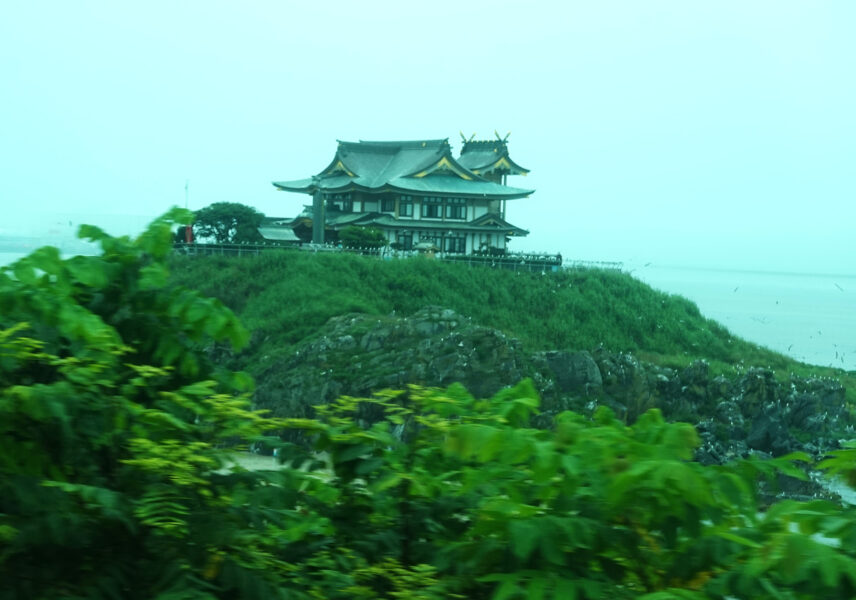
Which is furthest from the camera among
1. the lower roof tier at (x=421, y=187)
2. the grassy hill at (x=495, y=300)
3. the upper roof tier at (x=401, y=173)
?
the upper roof tier at (x=401, y=173)

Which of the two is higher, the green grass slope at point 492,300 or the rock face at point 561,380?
the green grass slope at point 492,300

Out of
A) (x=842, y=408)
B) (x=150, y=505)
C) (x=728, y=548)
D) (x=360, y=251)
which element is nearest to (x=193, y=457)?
(x=150, y=505)

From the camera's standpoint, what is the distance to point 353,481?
2.13m

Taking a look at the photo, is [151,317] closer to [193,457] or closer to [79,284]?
[79,284]

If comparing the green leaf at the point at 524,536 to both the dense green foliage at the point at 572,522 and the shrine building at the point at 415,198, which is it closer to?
the dense green foliage at the point at 572,522

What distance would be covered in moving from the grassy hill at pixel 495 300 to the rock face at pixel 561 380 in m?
1.80

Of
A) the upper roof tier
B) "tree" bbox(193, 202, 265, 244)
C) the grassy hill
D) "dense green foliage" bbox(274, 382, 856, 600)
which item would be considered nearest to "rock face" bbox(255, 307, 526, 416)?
the grassy hill

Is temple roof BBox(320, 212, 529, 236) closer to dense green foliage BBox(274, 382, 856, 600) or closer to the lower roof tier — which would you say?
the lower roof tier

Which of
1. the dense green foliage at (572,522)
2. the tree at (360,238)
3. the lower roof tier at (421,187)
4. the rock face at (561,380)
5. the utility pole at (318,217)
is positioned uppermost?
the lower roof tier at (421,187)

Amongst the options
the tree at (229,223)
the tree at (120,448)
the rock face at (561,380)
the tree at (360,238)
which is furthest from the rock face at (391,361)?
the tree at (120,448)

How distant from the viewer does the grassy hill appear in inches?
792

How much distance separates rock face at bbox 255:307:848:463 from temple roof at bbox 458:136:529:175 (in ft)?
51.4

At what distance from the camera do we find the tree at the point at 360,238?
1105 inches

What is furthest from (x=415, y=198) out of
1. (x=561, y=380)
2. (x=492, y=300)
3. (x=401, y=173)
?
(x=561, y=380)
